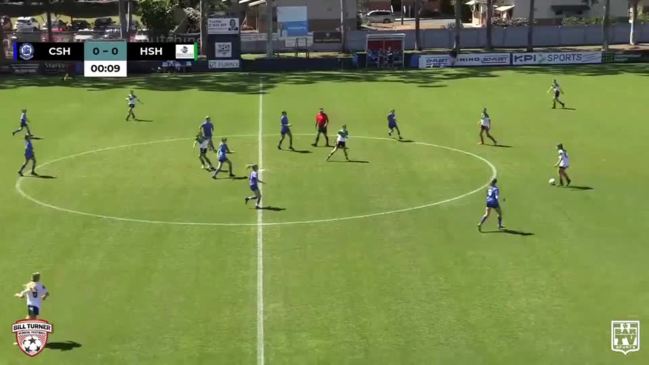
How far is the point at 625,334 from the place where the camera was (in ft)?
71.3

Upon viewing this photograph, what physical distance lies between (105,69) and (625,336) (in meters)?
68.4

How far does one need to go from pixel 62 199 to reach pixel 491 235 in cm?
1719

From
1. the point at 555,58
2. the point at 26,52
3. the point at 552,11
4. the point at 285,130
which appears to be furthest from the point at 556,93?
the point at 552,11

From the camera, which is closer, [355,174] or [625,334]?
[625,334]

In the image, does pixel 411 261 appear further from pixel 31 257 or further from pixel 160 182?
pixel 160 182

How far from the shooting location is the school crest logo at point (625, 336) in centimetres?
2112

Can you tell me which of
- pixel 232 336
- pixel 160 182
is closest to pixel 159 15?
pixel 160 182

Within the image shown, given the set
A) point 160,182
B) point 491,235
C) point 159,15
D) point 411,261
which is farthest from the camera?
point 159,15

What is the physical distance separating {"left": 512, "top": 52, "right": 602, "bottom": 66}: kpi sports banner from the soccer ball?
70543 millimetres

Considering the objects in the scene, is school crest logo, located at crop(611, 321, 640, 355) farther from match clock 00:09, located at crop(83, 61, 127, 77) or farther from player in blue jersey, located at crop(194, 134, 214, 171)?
match clock 00:09, located at crop(83, 61, 127, 77)

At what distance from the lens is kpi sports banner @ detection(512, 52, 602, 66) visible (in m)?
85.2

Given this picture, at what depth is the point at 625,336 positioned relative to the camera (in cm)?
2166

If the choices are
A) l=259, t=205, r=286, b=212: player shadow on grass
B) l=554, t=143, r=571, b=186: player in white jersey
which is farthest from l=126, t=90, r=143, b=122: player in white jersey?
l=554, t=143, r=571, b=186: player in white jersey

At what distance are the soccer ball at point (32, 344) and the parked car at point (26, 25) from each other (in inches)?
4229
